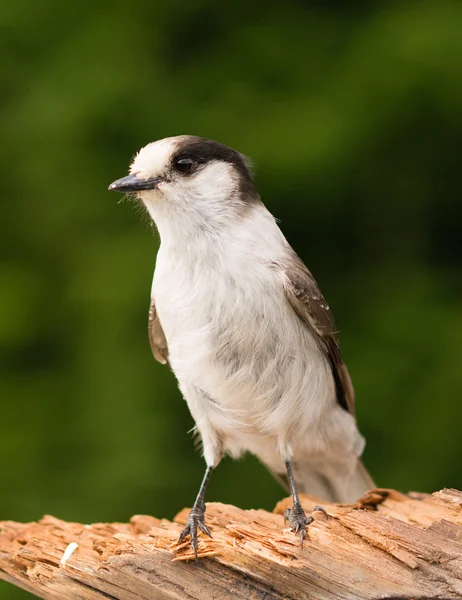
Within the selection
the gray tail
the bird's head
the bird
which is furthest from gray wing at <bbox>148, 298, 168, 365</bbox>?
the gray tail

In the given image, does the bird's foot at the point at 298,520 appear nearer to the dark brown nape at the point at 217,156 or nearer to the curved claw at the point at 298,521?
the curved claw at the point at 298,521

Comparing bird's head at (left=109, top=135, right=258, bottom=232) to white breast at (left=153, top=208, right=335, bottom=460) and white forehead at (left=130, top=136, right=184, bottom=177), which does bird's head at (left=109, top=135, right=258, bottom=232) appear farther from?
white breast at (left=153, top=208, right=335, bottom=460)

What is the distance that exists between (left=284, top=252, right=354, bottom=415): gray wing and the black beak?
1.99ft

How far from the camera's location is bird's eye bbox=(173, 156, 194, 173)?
10.4 ft

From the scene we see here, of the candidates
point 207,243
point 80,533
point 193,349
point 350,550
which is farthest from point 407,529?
point 80,533

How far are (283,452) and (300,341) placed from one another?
0.50 metres

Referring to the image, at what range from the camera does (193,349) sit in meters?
3.24

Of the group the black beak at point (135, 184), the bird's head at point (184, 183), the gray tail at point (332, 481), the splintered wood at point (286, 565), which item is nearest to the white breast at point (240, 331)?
the bird's head at point (184, 183)

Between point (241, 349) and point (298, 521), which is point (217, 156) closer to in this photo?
point (241, 349)

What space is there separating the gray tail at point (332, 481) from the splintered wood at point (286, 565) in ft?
3.01

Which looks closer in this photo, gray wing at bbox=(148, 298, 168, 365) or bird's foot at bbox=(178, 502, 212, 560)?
bird's foot at bbox=(178, 502, 212, 560)

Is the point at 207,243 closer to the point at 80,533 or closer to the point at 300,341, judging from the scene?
the point at 300,341

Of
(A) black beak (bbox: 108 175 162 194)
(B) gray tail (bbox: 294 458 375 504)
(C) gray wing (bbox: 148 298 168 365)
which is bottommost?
(B) gray tail (bbox: 294 458 375 504)

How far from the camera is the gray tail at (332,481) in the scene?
4070mm
